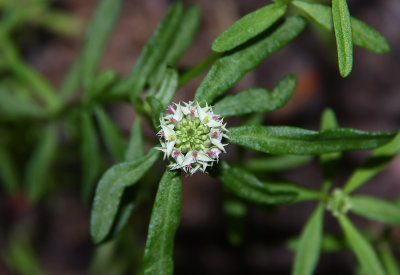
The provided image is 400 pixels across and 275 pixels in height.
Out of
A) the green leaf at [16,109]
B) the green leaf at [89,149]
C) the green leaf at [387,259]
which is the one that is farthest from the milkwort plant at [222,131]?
the green leaf at [16,109]

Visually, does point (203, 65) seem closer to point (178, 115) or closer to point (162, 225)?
point (178, 115)

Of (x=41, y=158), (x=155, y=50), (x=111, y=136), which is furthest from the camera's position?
(x=41, y=158)

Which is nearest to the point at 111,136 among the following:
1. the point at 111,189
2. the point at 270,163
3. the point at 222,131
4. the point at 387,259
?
the point at 111,189

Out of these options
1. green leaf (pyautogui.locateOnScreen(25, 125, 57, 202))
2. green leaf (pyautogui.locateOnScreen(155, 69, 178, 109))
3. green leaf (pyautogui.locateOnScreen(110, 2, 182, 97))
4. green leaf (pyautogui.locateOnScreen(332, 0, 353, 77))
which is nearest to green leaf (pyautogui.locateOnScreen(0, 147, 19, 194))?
green leaf (pyautogui.locateOnScreen(25, 125, 57, 202))

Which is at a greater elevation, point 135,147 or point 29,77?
point 29,77

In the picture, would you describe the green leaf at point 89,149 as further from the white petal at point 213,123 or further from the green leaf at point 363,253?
the green leaf at point 363,253

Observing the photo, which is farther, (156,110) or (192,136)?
(156,110)
